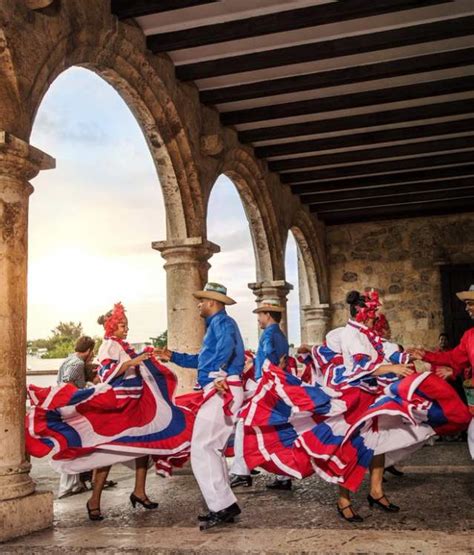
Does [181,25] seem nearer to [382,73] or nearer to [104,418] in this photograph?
[382,73]

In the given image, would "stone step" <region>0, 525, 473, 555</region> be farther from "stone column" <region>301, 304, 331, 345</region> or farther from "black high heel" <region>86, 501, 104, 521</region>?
"stone column" <region>301, 304, 331, 345</region>

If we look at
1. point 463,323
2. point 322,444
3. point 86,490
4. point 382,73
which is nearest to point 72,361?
point 86,490

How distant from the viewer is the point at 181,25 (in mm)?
5762

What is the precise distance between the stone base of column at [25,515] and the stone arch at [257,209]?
467 cm

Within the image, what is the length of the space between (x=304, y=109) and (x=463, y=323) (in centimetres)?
573

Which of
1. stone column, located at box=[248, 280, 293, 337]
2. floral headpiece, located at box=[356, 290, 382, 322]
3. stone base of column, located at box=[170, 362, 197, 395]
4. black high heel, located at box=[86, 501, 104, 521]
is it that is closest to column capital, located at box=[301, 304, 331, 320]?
→ stone column, located at box=[248, 280, 293, 337]

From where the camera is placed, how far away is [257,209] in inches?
357

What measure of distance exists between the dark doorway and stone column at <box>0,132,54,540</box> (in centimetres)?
888

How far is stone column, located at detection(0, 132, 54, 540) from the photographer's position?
12.2 ft

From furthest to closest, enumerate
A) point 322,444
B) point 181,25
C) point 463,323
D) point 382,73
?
point 463,323 < point 382,73 < point 181,25 < point 322,444

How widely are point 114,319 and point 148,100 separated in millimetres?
2433

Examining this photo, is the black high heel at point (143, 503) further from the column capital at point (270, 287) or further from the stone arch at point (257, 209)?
the column capital at point (270, 287)

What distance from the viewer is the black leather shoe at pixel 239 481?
510 centimetres

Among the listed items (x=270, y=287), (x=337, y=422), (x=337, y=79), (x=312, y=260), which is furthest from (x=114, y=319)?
(x=312, y=260)
